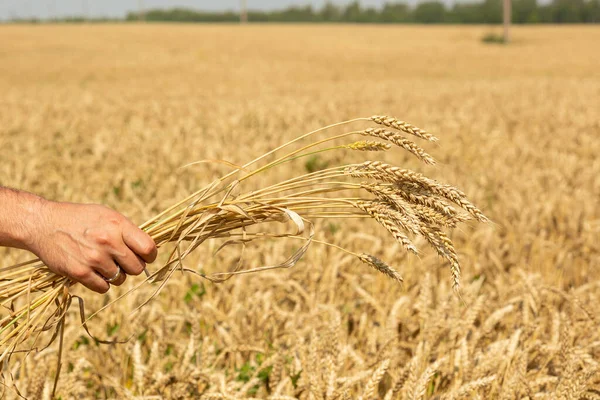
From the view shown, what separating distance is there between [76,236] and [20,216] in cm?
16

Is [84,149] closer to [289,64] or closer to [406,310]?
[406,310]

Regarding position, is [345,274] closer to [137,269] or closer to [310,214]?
[310,214]

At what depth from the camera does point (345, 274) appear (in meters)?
3.26

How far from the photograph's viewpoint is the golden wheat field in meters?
2.17

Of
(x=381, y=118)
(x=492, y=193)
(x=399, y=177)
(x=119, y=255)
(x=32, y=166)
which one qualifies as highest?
(x=381, y=118)

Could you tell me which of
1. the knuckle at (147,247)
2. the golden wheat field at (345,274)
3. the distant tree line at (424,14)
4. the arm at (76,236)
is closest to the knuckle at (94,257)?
the arm at (76,236)

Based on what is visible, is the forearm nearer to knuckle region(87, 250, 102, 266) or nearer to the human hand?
the human hand

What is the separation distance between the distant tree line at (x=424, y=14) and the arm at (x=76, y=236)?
77.1 meters

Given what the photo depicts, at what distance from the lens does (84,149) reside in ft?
23.0

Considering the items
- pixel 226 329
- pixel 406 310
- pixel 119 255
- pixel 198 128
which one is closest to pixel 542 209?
pixel 406 310

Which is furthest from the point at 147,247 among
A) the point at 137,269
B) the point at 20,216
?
the point at 20,216

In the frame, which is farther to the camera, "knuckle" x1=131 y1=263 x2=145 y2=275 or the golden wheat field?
the golden wheat field

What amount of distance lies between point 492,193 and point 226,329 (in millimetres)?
3148

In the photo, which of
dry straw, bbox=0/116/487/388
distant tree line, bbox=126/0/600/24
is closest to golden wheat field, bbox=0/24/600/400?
dry straw, bbox=0/116/487/388
